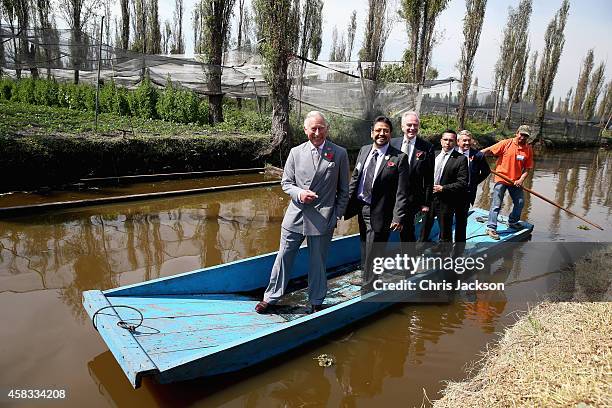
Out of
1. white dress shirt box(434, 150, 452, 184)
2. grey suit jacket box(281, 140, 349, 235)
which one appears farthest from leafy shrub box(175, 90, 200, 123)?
grey suit jacket box(281, 140, 349, 235)

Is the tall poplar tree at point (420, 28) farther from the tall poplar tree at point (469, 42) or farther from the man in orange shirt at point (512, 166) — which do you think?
the man in orange shirt at point (512, 166)

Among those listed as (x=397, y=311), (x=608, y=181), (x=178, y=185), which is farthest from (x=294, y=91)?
(x=608, y=181)

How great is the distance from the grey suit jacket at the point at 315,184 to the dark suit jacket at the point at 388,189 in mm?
486

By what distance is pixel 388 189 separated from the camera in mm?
4262

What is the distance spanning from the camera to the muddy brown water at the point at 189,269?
3258mm

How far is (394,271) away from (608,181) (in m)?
14.8

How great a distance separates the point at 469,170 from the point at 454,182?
0.54 m

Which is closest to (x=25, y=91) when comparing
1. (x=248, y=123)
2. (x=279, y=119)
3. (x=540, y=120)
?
(x=248, y=123)

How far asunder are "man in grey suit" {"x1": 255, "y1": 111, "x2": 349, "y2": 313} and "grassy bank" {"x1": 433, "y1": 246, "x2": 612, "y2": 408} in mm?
1524

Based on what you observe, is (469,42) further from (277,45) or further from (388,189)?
(388,189)

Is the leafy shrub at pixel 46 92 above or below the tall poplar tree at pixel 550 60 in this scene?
below

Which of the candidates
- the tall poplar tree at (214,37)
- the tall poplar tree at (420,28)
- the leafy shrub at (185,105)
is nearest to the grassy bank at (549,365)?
the tall poplar tree at (214,37)

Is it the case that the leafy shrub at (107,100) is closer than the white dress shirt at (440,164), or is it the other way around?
the white dress shirt at (440,164)

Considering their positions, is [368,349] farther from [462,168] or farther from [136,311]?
[462,168]
